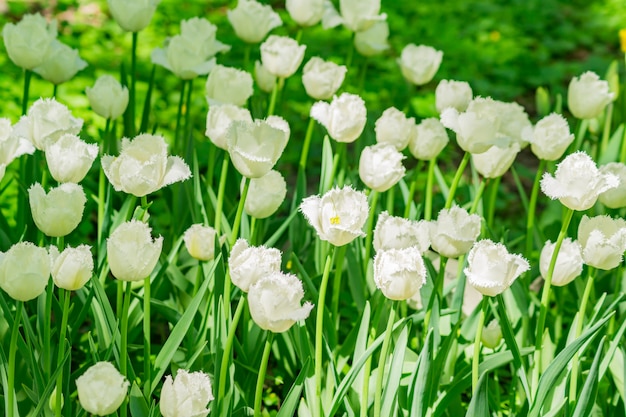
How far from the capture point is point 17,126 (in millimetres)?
1826

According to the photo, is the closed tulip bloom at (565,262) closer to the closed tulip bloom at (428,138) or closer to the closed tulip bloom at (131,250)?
the closed tulip bloom at (428,138)

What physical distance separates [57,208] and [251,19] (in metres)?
1.08

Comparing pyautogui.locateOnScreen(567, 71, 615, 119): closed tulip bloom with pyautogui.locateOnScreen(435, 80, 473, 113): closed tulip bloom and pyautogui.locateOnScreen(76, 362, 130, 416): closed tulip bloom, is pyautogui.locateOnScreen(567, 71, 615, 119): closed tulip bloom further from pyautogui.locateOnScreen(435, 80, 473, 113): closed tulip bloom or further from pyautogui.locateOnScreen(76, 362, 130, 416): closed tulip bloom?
pyautogui.locateOnScreen(76, 362, 130, 416): closed tulip bloom

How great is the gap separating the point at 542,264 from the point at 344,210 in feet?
1.54

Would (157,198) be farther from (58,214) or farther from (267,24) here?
(58,214)

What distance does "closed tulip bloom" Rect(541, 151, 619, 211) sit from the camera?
1.50 meters

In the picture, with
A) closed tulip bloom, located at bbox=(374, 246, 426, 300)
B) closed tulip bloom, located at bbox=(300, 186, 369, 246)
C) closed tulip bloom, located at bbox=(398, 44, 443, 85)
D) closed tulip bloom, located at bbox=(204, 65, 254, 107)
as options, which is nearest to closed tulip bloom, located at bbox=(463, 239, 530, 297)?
closed tulip bloom, located at bbox=(374, 246, 426, 300)

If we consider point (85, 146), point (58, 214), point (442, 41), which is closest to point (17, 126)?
point (85, 146)

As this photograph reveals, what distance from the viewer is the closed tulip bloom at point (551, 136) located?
73.7 inches

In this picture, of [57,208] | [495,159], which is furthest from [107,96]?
[495,159]

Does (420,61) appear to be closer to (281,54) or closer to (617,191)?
(281,54)

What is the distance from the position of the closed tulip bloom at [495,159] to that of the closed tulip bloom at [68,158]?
849 millimetres

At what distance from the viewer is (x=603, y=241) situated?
5.14 ft

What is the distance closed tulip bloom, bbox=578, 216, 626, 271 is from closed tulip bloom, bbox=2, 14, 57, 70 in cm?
130
